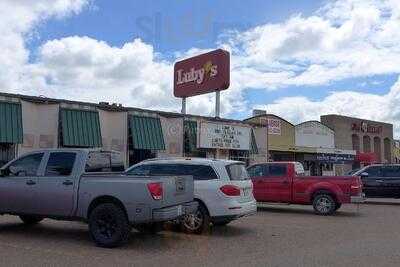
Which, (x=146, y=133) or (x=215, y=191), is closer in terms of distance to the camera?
(x=215, y=191)

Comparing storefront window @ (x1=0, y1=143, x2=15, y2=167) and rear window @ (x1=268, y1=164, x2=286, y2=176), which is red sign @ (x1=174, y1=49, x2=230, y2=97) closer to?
storefront window @ (x1=0, y1=143, x2=15, y2=167)

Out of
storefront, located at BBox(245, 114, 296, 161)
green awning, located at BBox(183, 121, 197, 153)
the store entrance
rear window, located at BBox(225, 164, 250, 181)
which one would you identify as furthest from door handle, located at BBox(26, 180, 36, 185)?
storefront, located at BBox(245, 114, 296, 161)

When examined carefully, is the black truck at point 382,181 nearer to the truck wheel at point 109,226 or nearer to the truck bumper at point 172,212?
the truck bumper at point 172,212

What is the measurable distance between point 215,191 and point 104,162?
250 cm

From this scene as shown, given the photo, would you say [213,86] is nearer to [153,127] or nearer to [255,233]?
[153,127]

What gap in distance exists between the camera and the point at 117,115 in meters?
27.6

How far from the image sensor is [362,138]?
2217 inches

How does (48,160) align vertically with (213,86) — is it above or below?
below

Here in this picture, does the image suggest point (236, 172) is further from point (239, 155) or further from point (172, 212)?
point (239, 155)

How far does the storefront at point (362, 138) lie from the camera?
51.5 meters

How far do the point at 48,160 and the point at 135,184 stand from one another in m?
2.39

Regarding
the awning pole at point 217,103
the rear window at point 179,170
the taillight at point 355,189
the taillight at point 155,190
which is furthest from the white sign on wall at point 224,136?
the taillight at point 155,190

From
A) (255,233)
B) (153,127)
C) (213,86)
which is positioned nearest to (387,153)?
(213,86)

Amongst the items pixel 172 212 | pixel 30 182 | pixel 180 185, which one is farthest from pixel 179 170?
pixel 30 182
